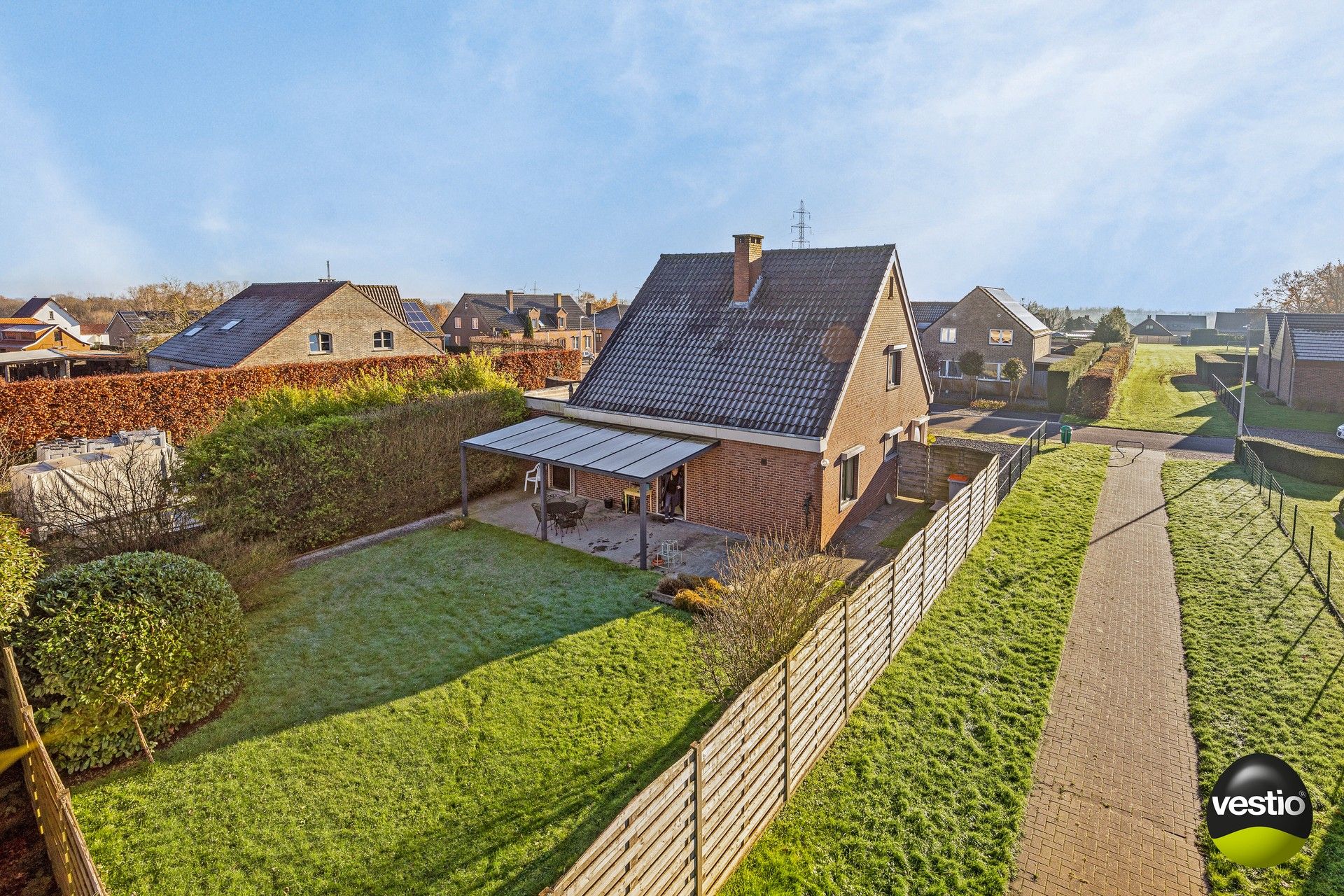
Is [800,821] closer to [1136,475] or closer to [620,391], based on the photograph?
[620,391]

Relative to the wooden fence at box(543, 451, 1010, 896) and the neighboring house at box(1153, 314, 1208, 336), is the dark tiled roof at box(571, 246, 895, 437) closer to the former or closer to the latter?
the wooden fence at box(543, 451, 1010, 896)

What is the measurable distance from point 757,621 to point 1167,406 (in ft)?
125

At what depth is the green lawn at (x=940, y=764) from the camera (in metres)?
6.67

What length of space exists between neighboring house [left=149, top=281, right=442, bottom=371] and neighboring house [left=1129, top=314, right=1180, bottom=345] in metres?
108

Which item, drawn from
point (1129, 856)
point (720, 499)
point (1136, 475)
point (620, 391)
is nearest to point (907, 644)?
point (1129, 856)

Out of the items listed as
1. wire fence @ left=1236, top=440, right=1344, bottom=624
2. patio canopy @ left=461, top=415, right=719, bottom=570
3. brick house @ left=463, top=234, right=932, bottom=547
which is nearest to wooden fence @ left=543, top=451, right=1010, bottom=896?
brick house @ left=463, top=234, right=932, bottom=547

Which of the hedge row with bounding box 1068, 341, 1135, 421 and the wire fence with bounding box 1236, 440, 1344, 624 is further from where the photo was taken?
the hedge row with bounding box 1068, 341, 1135, 421

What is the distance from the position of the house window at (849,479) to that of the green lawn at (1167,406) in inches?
815

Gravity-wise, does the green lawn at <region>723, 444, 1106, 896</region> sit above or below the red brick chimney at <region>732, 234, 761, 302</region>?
below

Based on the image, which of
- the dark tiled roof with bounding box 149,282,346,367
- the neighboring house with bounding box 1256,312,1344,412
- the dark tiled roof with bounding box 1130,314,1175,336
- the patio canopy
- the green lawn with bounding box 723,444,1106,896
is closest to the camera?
the green lawn with bounding box 723,444,1106,896

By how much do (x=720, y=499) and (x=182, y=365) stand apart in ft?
93.3

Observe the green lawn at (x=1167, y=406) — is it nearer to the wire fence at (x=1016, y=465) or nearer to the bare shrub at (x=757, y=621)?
the wire fence at (x=1016, y=465)

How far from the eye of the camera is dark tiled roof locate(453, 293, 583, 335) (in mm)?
65750

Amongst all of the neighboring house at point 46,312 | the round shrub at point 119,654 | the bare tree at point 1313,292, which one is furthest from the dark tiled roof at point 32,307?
the bare tree at point 1313,292
